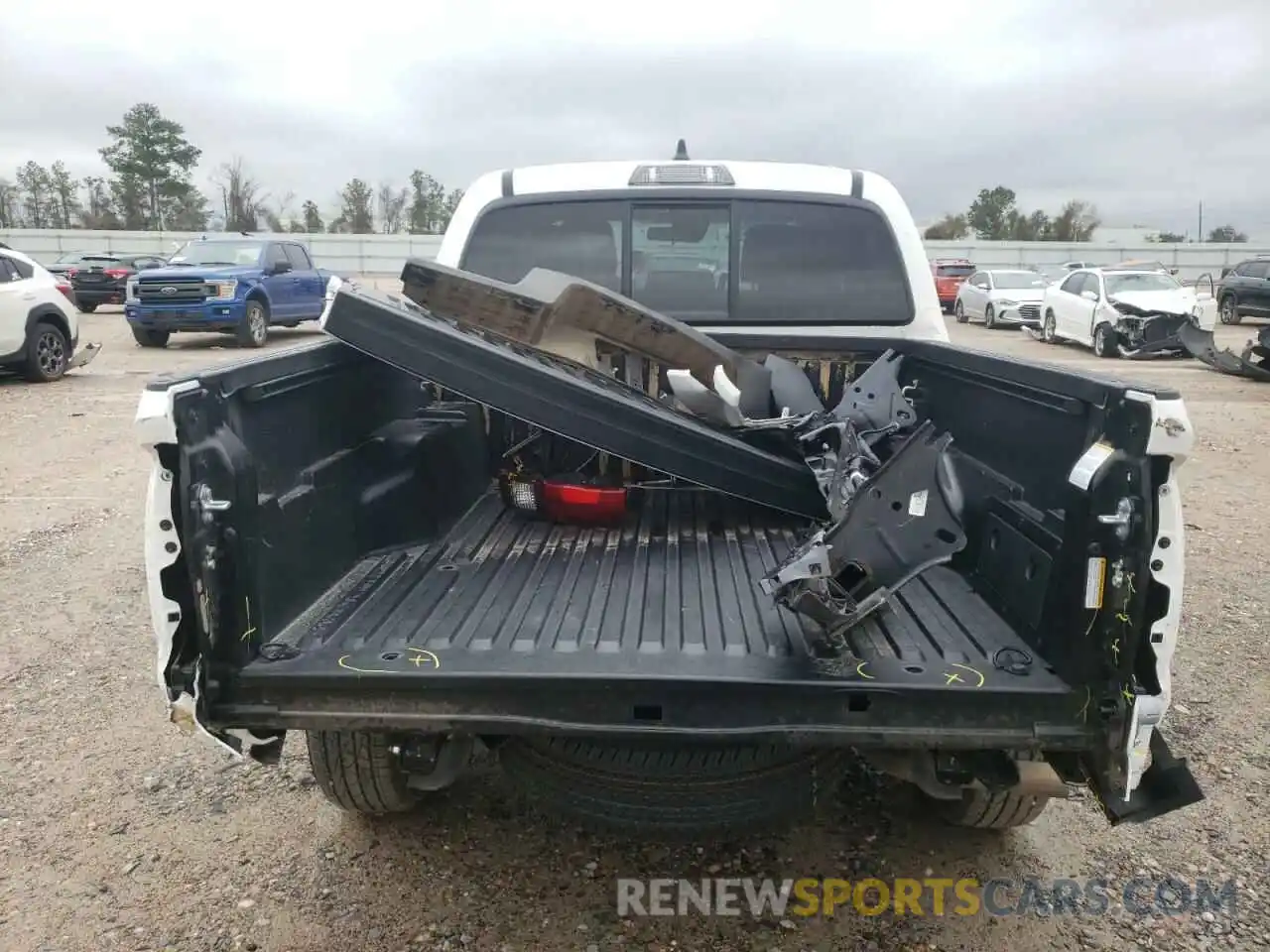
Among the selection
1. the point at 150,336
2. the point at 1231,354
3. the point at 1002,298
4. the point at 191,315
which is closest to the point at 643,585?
the point at 1231,354

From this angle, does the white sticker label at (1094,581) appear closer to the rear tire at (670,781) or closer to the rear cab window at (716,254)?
the rear tire at (670,781)

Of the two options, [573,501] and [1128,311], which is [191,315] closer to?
[573,501]

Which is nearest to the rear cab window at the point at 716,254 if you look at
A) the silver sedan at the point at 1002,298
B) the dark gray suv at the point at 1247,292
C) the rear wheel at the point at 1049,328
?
the rear wheel at the point at 1049,328

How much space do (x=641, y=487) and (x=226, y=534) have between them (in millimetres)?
2000

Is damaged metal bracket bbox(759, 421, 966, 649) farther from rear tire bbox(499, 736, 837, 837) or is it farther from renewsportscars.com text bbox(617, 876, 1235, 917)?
renewsportscars.com text bbox(617, 876, 1235, 917)

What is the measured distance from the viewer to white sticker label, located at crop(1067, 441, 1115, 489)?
2.14 m

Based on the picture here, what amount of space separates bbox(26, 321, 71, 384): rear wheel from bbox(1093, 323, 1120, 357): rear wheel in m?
17.0

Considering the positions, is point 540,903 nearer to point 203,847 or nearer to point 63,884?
point 203,847

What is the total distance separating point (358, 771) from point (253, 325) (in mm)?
15780

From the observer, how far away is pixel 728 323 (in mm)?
4293

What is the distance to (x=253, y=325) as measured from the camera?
671 inches

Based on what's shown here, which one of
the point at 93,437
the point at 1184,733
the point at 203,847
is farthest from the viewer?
the point at 93,437

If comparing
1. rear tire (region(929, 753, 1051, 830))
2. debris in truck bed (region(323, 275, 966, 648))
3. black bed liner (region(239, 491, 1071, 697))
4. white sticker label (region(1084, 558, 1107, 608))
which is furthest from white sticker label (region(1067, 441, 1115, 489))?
rear tire (region(929, 753, 1051, 830))

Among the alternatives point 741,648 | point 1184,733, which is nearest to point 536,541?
point 741,648
